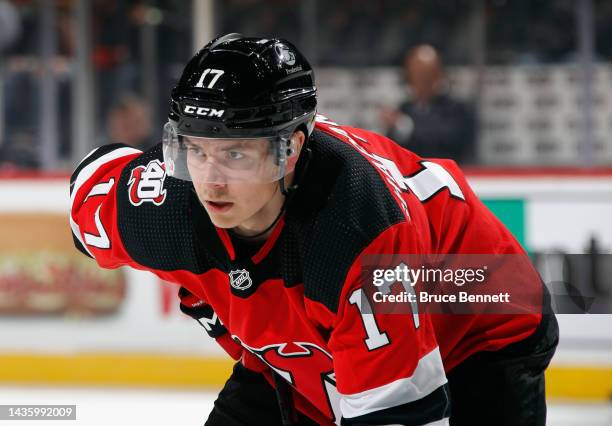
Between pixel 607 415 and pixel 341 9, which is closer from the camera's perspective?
pixel 607 415

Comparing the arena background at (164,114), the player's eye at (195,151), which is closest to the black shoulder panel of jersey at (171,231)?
the player's eye at (195,151)

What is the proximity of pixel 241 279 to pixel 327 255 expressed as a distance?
185mm

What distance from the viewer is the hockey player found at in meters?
1.47

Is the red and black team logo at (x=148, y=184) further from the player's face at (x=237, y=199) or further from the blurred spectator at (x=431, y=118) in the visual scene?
the blurred spectator at (x=431, y=118)

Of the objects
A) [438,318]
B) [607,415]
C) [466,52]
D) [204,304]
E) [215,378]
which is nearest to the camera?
[438,318]

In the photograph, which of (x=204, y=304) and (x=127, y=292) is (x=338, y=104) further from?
(x=204, y=304)

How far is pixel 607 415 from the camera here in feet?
11.8

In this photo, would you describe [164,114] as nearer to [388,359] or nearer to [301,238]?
[301,238]

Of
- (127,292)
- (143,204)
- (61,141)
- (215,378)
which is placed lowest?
(215,378)

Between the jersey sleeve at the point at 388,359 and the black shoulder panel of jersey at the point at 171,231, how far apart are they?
10.5 inches

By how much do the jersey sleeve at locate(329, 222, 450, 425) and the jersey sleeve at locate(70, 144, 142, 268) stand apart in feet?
1.65

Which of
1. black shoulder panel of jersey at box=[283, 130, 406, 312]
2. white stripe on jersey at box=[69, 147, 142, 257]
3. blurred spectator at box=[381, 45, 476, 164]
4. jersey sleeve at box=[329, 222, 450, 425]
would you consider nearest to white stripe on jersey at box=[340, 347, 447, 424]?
jersey sleeve at box=[329, 222, 450, 425]

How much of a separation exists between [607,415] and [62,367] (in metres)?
2.14

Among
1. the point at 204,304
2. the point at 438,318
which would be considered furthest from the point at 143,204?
the point at 438,318
